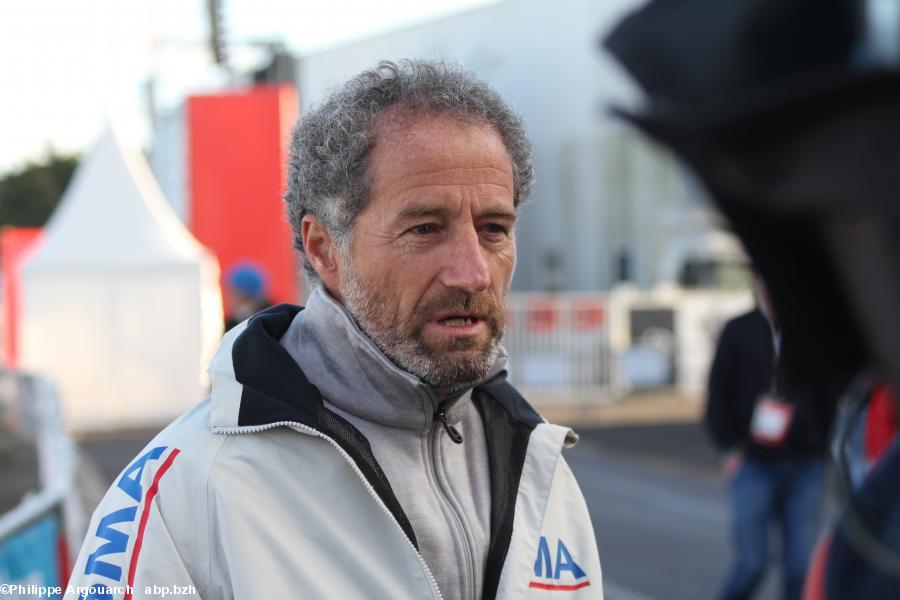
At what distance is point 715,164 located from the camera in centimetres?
69

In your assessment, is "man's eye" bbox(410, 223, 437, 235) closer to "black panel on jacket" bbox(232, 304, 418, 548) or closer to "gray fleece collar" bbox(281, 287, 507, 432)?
"gray fleece collar" bbox(281, 287, 507, 432)

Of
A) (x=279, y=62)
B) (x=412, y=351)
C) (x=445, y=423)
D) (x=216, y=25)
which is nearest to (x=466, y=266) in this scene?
(x=412, y=351)

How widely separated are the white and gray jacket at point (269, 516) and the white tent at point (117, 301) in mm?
12711

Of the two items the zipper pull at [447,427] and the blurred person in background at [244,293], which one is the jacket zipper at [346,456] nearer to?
the zipper pull at [447,427]

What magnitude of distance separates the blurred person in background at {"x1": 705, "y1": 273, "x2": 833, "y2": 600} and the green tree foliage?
190 ft

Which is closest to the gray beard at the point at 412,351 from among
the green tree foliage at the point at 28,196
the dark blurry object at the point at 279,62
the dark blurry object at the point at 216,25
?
the dark blurry object at the point at 216,25

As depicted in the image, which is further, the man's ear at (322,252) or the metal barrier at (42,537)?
the metal barrier at (42,537)

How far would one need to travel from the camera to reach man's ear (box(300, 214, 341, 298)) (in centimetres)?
202

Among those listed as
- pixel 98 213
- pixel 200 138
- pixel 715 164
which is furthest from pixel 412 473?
pixel 98 213

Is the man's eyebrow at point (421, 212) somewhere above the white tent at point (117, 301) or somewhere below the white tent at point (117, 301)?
above

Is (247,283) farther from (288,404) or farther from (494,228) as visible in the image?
(288,404)

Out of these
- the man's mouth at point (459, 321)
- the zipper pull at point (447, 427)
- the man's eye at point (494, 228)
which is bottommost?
the zipper pull at point (447, 427)

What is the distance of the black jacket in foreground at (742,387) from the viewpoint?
5480mm

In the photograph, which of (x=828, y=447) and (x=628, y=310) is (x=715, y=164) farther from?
(x=628, y=310)
